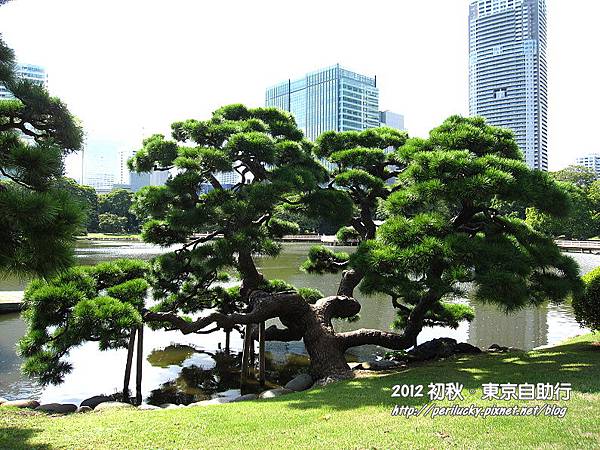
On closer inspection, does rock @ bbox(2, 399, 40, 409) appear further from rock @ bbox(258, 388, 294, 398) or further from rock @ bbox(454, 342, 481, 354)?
rock @ bbox(454, 342, 481, 354)

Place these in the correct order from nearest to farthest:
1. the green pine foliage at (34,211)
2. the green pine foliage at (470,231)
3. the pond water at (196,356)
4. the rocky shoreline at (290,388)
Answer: the green pine foliage at (34,211) → the green pine foliage at (470,231) → the rocky shoreline at (290,388) → the pond water at (196,356)

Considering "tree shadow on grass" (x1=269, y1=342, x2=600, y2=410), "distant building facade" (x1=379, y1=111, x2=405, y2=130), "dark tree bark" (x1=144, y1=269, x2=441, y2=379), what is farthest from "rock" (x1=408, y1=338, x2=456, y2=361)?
"distant building facade" (x1=379, y1=111, x2=405, y2=130)

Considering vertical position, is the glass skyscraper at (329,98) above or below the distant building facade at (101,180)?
above

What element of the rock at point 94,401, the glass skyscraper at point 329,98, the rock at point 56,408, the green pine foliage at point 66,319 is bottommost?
the rock at point 94,401

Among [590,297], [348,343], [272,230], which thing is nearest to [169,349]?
[272,230]

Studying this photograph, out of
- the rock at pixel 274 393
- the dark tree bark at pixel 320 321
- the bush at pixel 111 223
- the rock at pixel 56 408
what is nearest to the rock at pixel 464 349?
the dark tree bark at pixel 320 321

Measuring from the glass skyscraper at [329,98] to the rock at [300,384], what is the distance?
52.1 metres

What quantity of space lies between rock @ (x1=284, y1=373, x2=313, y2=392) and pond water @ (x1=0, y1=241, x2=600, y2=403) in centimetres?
162

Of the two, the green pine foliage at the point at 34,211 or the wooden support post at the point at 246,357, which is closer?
the green pine foliage at the point at 34,211

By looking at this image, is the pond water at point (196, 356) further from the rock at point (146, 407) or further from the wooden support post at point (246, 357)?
the rock at point (146, 407)

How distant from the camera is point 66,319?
A: 262 inches

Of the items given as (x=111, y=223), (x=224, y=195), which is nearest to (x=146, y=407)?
(x=224, y=195)

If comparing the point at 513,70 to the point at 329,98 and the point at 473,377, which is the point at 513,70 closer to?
the point at 329,98

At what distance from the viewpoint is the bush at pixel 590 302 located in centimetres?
752
